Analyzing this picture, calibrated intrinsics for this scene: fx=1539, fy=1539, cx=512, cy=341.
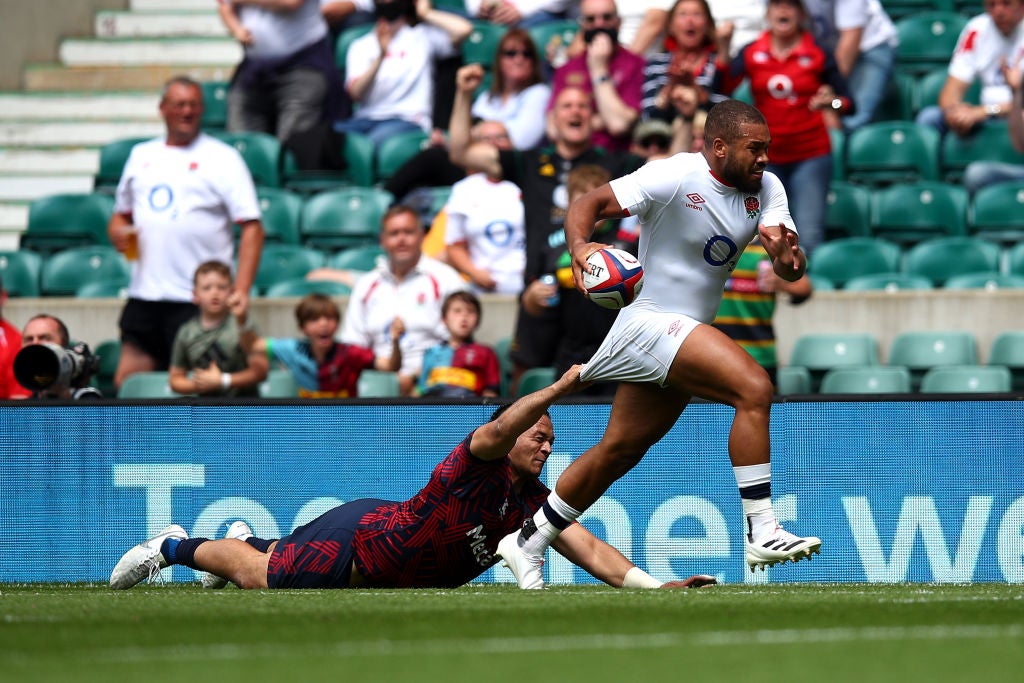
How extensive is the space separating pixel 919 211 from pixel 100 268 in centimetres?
600

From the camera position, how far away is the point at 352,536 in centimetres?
656

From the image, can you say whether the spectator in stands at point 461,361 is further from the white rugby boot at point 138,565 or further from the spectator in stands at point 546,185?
the white rugby boot at point 138,565

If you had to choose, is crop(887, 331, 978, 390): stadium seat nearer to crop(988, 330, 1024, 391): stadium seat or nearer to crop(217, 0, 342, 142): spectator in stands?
crop(988, 330, 1024, 391): stadium seat

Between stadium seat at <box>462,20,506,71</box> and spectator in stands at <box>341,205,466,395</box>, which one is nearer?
spectator in stands at <box>341,205,466,395</box>

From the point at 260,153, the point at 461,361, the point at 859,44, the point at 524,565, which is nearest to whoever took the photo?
the point at 524,565

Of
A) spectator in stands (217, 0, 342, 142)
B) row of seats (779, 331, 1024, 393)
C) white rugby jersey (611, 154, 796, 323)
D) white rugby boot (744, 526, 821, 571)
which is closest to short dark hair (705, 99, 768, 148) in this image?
white rugby jersey (611, 154, 796, 323)

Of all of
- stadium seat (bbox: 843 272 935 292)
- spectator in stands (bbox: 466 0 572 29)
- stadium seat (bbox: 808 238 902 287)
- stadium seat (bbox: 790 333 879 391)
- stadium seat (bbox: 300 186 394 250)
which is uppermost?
spectator in stands (bbox: 466 0 572 29)

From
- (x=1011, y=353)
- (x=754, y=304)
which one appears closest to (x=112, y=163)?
(x=754, y=304)

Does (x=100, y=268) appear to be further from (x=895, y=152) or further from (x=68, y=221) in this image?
(x=895, y=152)

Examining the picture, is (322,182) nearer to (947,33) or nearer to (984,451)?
(947,33)

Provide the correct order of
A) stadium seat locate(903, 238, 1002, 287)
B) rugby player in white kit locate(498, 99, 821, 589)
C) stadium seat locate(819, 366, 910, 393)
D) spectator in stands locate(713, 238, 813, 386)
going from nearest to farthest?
rugby player in white kit locate(498, 99, 821, 589) < spectator in stands locate(713, 238, 813, 386) < stadium seat locate(819, 366, 910, 393) < stadium seat locate(903, 238, 1002, 287)

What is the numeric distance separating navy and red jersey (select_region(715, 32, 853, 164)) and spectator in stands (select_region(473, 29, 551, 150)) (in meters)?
1.29

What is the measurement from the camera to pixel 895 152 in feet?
37.7

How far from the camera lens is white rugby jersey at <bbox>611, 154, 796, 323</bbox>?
626cm
